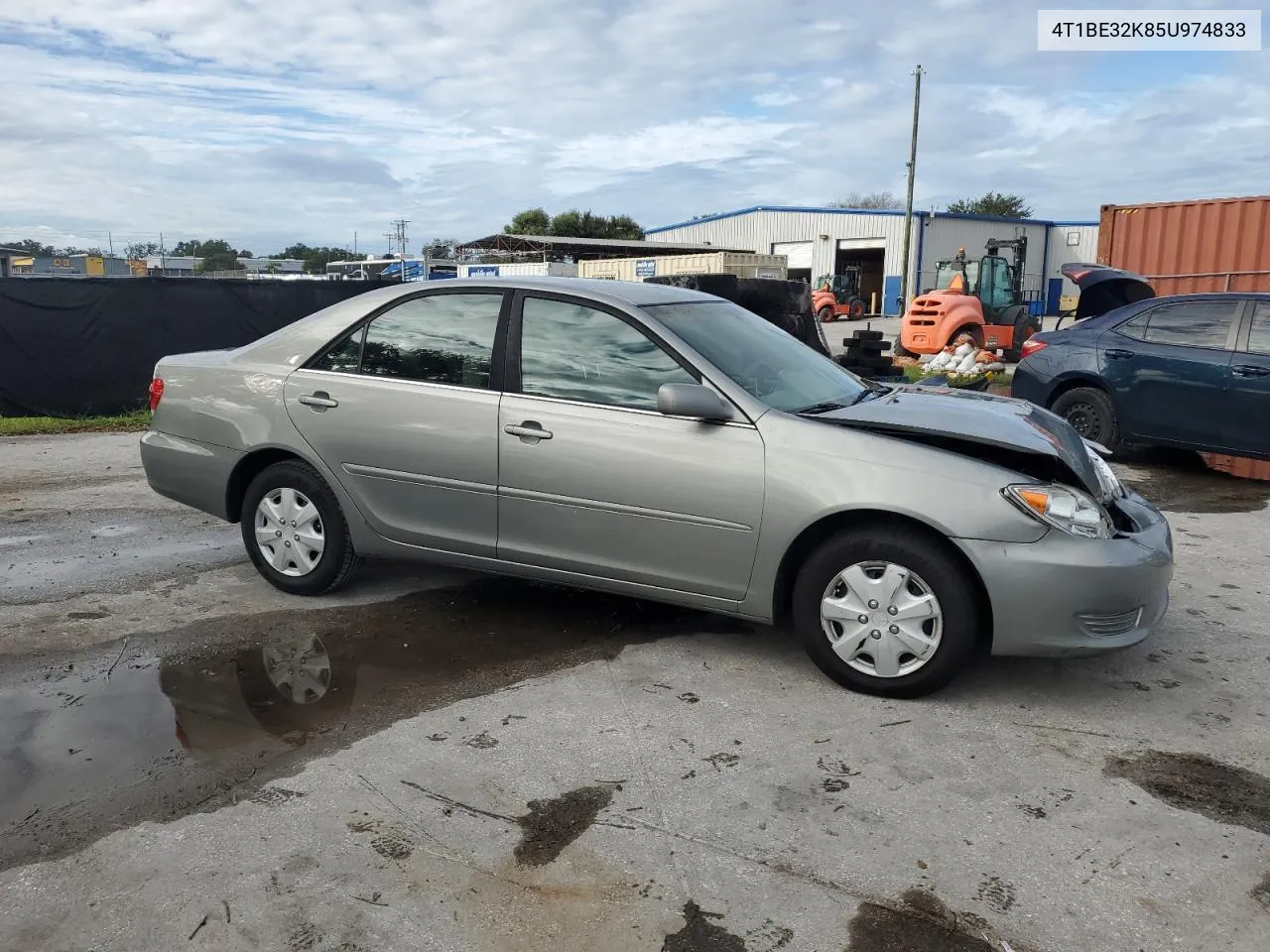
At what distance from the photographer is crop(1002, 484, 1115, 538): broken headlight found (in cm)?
A: 381

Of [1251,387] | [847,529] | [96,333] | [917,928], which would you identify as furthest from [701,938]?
[96,333]

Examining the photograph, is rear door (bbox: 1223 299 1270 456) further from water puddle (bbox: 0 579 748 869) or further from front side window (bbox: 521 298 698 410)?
front side window (bbox: 521 298 698 410)

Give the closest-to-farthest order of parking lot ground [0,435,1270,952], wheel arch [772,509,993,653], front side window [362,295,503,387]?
parking lot ground [0,435,1270,952], wheel arch [772,509,993,653], front side window [362,295,503,387]

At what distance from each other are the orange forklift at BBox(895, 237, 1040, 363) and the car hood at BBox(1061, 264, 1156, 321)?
8.56 m

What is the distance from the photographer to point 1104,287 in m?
11.4

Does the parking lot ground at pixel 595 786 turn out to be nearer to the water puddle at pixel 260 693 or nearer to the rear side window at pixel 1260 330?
the water puddle at pixel 260 693

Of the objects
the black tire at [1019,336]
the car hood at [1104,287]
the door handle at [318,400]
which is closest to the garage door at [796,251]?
the black tire at [1019,336]

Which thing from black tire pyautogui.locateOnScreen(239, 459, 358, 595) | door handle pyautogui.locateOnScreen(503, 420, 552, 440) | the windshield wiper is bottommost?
black tire pyautogui.locateOnScreen(239, 459, 358, 595)

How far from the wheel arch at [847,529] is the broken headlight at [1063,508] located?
0.30 m

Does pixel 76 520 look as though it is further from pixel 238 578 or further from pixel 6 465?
pixel 6 465

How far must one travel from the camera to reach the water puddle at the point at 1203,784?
Answer: 3.23 m

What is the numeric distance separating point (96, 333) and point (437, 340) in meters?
9.01

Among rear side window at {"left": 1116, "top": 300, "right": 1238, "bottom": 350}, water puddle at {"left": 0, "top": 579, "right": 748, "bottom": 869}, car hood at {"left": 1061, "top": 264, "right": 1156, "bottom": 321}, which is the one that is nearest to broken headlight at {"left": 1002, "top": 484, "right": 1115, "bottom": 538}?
water puddle at {"left": 0, "top": 579, "right": 748, "bottom": 869}

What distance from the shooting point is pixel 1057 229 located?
49.9 metres
